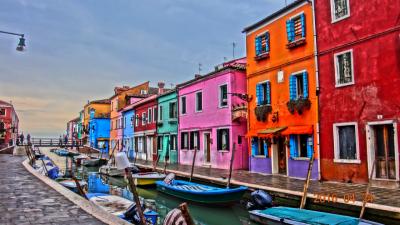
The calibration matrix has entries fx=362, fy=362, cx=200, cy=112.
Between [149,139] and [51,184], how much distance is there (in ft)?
68.3

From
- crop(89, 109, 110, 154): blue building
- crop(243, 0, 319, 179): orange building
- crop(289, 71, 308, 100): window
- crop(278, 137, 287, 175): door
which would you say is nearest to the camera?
crop(243, 0, 319, 179): orange building

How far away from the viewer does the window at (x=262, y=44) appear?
17.9 meters

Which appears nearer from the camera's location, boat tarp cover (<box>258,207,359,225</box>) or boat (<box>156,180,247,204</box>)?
boat tarp cover (<box>258,207,359,225</box>)

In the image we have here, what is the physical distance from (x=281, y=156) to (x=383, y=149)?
5.38 meters

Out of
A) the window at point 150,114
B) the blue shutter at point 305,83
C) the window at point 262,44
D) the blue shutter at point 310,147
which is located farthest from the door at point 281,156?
the window at point 150,114

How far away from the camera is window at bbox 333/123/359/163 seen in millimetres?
13070

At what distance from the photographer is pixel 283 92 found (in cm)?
1661

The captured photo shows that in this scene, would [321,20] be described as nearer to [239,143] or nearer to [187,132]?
[239,143]

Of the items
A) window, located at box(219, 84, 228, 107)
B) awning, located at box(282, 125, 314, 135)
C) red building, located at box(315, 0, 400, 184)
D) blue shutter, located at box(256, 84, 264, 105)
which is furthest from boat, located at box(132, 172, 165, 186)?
red building, located at box(315, 0, 400, 184)

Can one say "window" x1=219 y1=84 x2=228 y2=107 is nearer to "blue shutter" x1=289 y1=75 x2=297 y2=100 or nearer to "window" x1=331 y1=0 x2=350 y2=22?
"blue shutter" x1=289 y1=75 x2=297 y2=100

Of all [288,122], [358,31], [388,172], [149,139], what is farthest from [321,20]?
[149,139]

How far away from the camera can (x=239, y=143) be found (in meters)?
20.4

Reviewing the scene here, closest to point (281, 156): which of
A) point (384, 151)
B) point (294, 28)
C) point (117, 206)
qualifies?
point (384, 151)

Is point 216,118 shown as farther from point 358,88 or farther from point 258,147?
point 358,88
